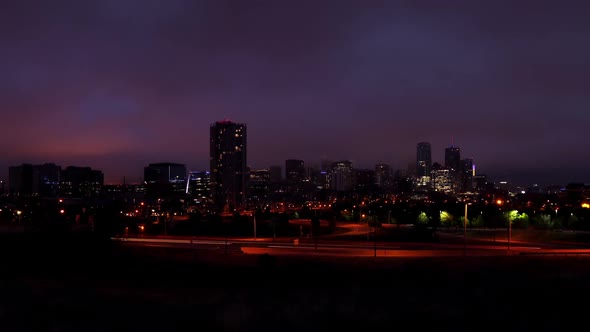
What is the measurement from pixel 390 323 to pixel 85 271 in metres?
21.4

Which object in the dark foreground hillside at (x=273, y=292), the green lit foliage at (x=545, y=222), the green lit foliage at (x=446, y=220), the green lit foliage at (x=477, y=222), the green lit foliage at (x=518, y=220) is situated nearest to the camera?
the dark foreground hillside at (x=273, y=292)

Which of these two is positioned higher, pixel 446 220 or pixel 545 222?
pixel 545 222

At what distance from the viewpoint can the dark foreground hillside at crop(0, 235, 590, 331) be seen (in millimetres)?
16500

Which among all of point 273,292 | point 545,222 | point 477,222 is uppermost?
point 545,222

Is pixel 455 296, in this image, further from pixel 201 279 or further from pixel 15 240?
pixel 15 240

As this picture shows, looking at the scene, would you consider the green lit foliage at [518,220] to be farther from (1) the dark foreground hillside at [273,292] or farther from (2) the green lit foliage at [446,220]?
(1) the dark foreground hillside at [273,292]

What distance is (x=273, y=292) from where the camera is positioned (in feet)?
78.3

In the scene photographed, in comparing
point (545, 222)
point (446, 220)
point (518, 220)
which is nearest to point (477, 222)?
point (518, 220)

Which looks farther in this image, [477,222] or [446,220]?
[446,220]

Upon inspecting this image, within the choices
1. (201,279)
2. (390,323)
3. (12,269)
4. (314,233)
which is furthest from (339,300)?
(314,233)

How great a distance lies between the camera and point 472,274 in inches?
1149

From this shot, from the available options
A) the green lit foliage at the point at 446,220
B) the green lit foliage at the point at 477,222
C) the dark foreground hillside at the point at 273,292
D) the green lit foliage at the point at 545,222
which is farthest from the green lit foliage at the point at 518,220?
the dark foreground hillside at the point at 273,292

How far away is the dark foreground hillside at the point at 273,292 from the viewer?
16.5 meters

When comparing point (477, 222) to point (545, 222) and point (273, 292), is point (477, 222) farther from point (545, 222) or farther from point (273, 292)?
point (273, 292)
